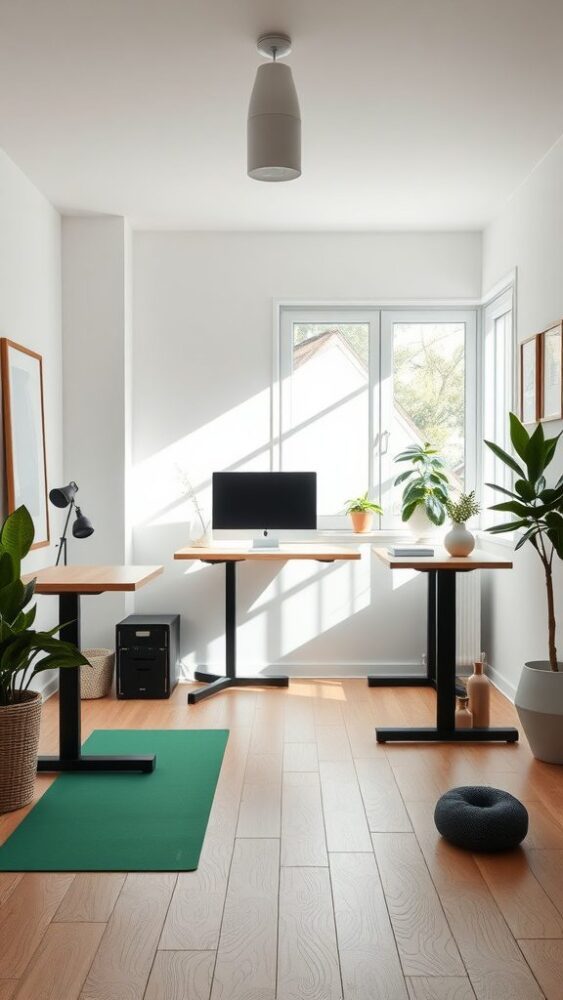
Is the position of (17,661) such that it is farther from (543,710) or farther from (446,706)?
(543,710)

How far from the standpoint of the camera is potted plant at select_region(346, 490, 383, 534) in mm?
5445

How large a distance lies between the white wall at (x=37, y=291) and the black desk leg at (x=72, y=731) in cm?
97

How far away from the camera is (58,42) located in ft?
10.3

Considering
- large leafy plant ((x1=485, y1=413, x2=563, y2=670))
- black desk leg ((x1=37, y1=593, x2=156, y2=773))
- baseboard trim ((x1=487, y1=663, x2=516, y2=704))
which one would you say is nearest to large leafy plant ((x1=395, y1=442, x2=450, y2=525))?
baseboard trim ((x1=487, y1=663, x2=516, y2=704))

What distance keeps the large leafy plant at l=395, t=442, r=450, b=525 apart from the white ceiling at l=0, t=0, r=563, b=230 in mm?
1394

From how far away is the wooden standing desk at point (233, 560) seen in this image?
4.88 metres

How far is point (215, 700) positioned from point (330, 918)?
2.56 meters

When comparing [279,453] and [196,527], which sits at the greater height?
[279,453]

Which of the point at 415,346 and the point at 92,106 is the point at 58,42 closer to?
the point at 92,106

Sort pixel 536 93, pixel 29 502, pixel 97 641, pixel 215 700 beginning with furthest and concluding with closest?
1. pixel 97 641
2. pixel 215 700
3. pixel 29 502
4. pixel 536 93

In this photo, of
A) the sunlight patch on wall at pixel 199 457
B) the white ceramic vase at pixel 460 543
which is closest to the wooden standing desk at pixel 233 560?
the sunlight patch on wall at pixel 199 457

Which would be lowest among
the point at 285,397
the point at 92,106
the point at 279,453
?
the point at 279,453

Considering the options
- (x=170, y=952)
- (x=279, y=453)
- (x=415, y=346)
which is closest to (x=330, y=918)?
(x=170, y=952)

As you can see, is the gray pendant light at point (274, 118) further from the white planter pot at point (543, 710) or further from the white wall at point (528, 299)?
the white planter pot at point (543, 710)
